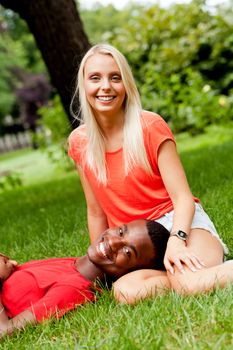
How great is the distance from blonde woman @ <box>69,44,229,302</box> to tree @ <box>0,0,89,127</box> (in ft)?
9.85

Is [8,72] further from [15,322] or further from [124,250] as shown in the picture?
[15,322]

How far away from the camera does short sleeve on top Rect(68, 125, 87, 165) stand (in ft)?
10.9

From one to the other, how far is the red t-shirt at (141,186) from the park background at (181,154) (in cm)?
52

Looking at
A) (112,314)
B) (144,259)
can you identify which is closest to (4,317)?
(112,314)

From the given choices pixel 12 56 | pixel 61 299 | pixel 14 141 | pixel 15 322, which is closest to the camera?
pixel 15 322

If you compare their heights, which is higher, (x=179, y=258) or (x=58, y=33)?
(x=58, y=33)

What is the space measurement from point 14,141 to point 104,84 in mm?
31873

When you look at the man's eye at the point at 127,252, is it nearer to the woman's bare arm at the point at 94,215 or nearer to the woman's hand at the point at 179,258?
the woman's hand at the point at 179,258

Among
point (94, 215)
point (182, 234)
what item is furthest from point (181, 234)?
point (94, 215)

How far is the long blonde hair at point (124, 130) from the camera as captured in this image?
9.92 ft

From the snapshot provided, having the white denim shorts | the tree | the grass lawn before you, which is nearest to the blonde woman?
the white denim shorts

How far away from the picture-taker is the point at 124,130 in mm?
3100

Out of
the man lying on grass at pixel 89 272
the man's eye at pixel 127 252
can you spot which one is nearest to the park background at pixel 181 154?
the man lying on grass at pixel 89 272

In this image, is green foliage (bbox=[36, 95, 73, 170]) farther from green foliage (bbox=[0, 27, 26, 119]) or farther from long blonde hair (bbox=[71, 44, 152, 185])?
green foliage (bbox=[0, 27, 26, 119])
